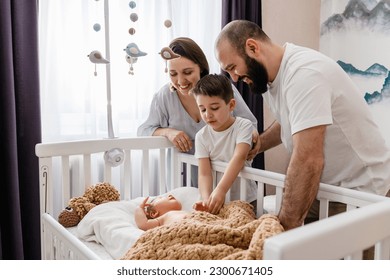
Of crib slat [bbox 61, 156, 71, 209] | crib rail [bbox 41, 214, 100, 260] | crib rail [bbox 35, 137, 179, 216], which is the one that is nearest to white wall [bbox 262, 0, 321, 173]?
crib rail [bbox 35, 137, 179, 216]

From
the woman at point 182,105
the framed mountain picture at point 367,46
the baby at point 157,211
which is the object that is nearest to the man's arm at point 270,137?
the woman at point 182,105

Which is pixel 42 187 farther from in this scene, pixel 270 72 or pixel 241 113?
pixel 270 72

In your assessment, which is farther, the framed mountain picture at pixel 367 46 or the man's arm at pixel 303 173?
the framed mountain picture at pixel 367 46

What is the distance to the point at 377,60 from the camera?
255 centimetres

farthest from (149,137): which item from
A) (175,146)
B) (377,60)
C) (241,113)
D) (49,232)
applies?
(377,60)

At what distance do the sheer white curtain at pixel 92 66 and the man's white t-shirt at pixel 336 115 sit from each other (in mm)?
1134

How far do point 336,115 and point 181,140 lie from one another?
701mm

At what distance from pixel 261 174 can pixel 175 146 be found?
52cm

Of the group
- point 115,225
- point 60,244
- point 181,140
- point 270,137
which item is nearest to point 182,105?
point 181,140

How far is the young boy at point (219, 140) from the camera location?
1.41 m

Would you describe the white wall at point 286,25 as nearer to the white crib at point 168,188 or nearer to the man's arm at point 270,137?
the white crib at point 168,188

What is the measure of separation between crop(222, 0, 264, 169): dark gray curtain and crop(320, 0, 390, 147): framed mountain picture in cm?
55

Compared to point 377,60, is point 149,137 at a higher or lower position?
lower

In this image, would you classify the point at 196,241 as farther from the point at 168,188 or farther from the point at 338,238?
the point at 168,188
